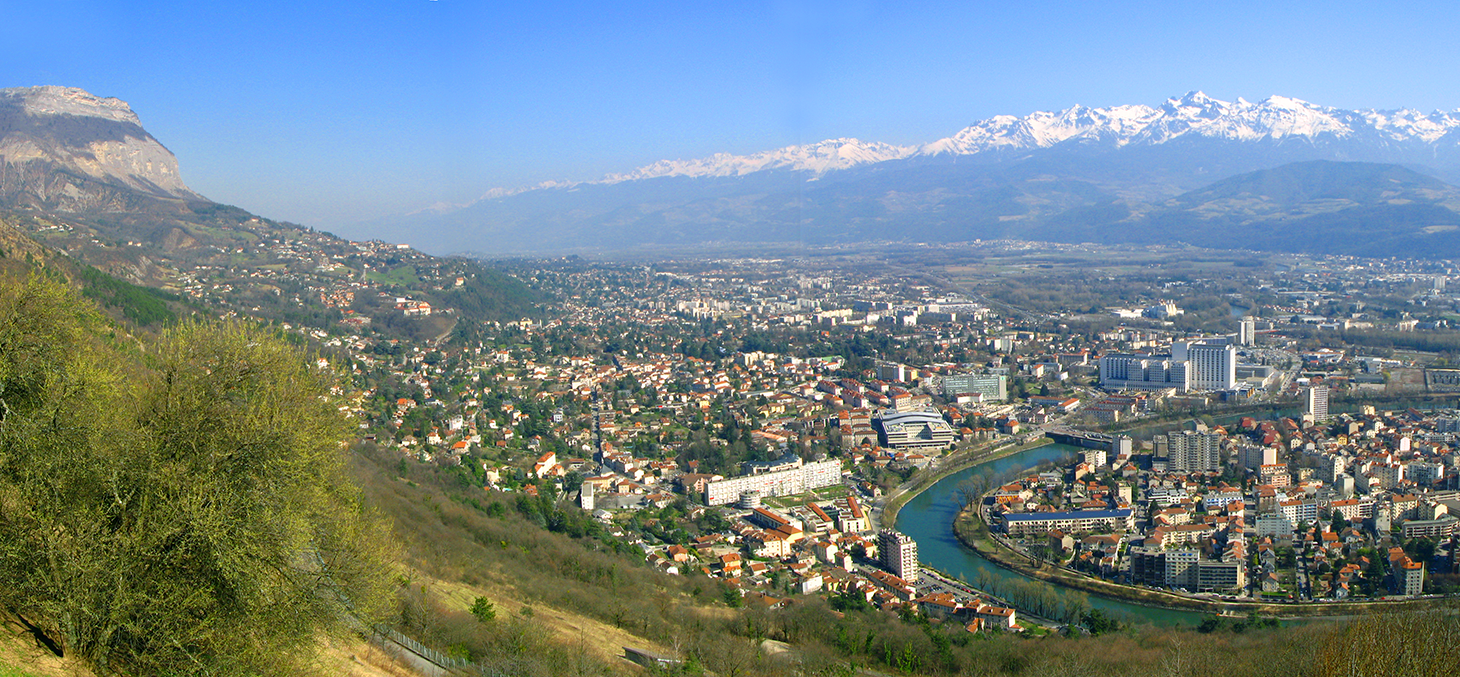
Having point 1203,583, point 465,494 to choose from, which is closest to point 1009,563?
point 1203,583

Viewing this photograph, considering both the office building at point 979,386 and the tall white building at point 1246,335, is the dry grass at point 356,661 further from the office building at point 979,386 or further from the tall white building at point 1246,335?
the tall white building at point 1246,335

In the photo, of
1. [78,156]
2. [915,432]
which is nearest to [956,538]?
[915,432]

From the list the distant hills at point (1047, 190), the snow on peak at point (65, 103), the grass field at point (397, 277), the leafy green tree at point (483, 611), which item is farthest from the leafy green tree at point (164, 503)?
the distant hills at point (1047, 190)

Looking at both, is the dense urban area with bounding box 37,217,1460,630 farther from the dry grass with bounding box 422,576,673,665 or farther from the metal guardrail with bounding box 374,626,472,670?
the dry grass with bounding box 422,576,673,665

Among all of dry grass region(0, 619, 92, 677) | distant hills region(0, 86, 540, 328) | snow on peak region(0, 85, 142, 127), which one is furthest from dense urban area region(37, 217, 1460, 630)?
snow on peak region(0, 85, 142, 127)

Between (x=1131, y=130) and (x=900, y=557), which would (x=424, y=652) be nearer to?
(x=900, y=557)

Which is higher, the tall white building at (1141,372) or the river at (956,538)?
the tall white building at (1141,372)
